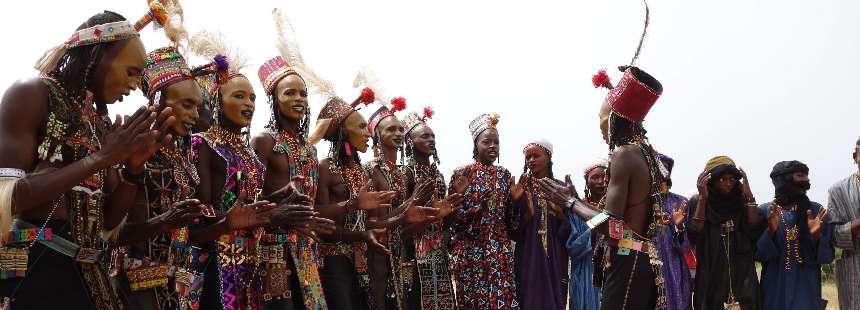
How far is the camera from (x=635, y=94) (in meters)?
6.15

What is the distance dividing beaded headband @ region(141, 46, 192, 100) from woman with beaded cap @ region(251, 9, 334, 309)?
1000 millimetres

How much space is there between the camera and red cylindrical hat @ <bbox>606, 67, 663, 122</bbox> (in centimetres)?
614

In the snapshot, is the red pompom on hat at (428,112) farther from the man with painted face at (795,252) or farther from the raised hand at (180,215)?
the raised hand at (180,215)

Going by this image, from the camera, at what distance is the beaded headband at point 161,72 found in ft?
16.0

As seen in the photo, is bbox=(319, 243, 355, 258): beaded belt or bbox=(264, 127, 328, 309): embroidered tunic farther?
bbox=(319, 243, 355, 258): beaded belt

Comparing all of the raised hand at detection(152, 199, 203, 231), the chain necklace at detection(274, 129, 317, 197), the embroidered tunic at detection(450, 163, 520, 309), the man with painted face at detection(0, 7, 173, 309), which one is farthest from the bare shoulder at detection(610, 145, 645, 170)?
the man with painted face at detection(0, 7, 173, 309)

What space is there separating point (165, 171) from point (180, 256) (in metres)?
0.54

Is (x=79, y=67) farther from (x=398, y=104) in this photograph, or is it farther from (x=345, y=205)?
(x=398, y=104)

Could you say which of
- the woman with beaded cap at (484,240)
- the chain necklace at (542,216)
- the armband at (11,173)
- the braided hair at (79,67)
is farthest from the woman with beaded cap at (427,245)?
the armband at (11,173)

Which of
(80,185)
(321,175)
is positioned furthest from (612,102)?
(80,185)

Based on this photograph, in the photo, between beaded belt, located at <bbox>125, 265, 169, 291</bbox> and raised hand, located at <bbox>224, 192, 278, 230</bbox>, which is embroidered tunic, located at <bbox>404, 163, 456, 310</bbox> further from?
beaded belt, located at <bbox>125, 265, 169, 291</bbox>

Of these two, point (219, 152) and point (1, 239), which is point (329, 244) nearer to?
point (219, 152)

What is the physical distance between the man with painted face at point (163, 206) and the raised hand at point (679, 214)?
5918 millimetres

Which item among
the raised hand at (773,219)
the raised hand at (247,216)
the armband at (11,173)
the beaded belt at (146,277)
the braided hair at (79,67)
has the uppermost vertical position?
the raised hand at (773,219)
